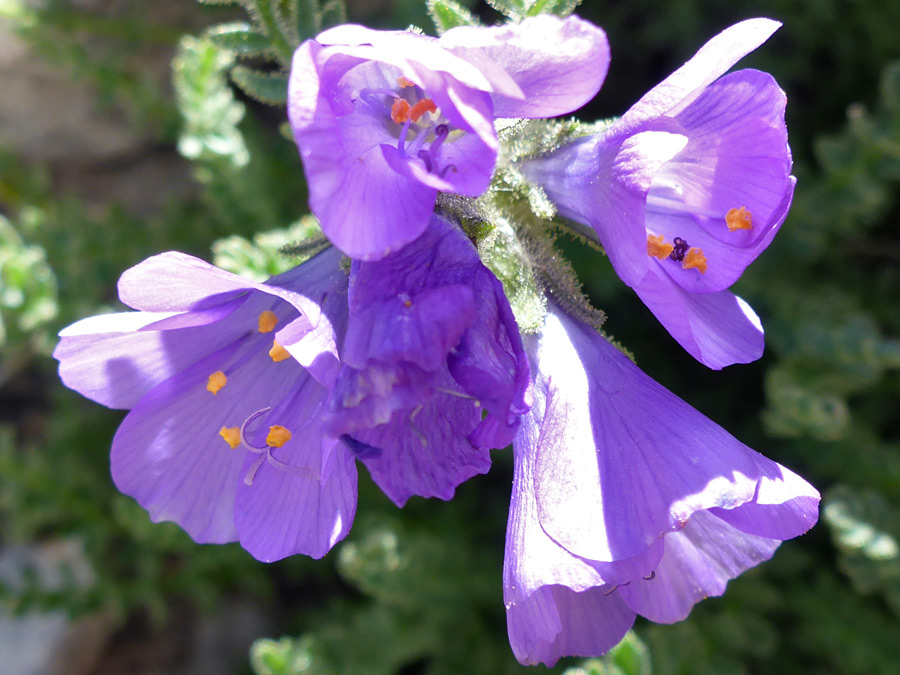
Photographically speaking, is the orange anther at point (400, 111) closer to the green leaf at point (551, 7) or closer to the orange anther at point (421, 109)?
the orange anther at point (421, 109)

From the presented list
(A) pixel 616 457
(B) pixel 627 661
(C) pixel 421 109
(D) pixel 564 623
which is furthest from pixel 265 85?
(B) pixel 627 661

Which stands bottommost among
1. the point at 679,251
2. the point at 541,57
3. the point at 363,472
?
the point at 363,472

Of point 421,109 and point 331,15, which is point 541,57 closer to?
point 421,109

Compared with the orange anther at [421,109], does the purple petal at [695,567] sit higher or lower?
lower

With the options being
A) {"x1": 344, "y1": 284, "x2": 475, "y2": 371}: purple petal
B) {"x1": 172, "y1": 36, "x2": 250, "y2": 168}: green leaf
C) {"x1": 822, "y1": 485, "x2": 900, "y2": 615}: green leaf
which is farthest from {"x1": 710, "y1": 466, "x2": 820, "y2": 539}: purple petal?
{"x1": 172, "y1": 36, "x2": 250, "y2": 168}: green leaf

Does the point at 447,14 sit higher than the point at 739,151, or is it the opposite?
the point at 447,14

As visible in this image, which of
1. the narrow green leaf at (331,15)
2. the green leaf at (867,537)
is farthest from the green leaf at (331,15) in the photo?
the green leaf at (867,537)

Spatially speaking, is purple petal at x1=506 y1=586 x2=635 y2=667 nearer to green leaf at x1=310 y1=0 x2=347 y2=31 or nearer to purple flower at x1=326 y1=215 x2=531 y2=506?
purple flower at x1=326 y1=215 x2=531 y2=506

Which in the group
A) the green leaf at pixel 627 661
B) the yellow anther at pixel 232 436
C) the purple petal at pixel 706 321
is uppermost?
the purple petal at pixel 706 321
